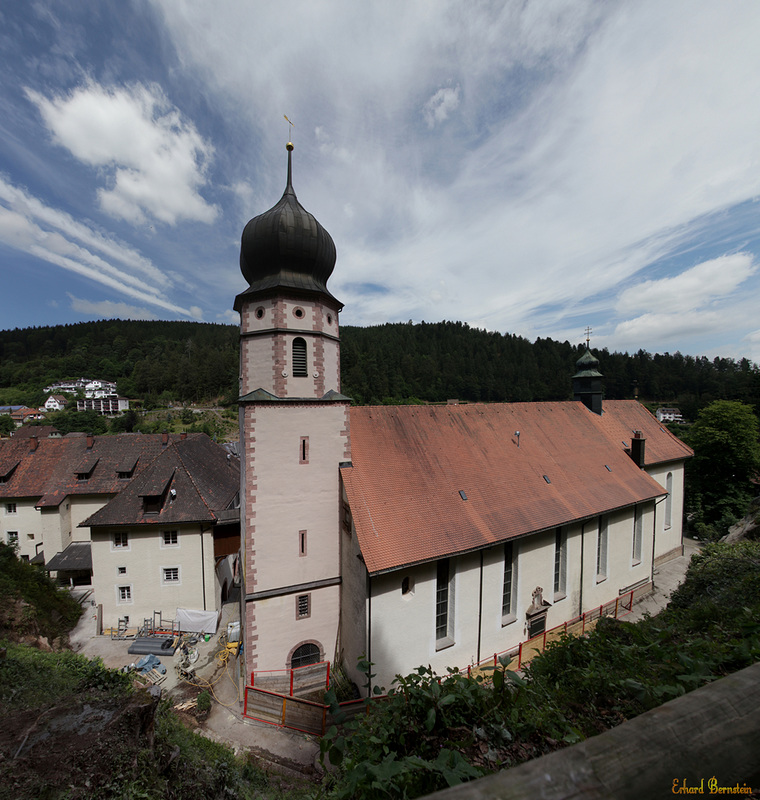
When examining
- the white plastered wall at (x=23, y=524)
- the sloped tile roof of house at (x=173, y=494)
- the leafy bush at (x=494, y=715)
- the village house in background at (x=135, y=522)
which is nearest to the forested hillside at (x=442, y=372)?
Answer: the village house in background at (x=135, y=522)

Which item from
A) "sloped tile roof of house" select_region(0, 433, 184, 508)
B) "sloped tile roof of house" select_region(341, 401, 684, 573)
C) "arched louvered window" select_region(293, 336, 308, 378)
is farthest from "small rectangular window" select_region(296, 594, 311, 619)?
"sloped tile roof of house" select_region(0, 433, 184, 508)

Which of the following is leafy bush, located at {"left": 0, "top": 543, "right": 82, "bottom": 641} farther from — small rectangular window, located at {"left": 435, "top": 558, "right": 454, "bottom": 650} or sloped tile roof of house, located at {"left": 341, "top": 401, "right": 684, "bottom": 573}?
small rectangular window, located at {"left": 435, "top": 558, "right": 454, "bottom": 650}

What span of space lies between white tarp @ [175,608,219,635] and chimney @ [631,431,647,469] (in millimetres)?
21249

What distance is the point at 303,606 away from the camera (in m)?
11.2

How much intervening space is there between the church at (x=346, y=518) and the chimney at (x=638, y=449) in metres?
7.36

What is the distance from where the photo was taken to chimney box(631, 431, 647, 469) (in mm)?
18562

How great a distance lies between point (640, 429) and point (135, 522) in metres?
26.6

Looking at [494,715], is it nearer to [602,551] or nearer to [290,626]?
[290,626]

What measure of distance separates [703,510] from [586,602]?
20.9 m

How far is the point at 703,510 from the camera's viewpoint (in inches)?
1097

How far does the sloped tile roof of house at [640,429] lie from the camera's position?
20.1 meters

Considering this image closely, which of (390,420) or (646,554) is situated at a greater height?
(390,420)

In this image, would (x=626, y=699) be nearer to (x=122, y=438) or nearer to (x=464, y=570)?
(x=464, y=570)

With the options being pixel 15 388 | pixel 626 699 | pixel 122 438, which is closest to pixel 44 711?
pixel 626 699
